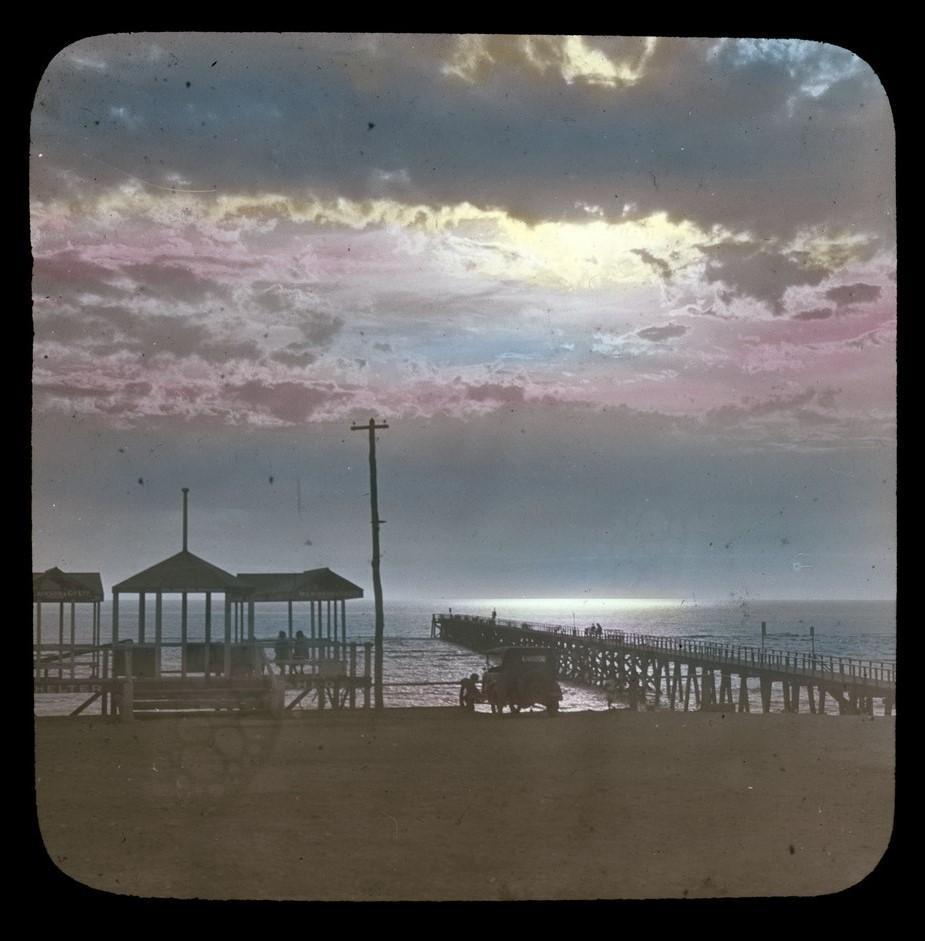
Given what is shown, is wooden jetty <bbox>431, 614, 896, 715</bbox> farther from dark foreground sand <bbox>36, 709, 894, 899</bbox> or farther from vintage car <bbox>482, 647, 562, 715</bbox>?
dark foreground sand <bbox>36, 709, 894, 899</bbox>

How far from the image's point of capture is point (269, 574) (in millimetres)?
24625

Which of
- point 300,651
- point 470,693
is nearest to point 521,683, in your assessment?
point 470,693

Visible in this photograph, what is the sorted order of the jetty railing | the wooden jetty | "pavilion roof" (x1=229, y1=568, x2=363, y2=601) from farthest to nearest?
the jetty railing < the wooden jetty < "pavilion roof" (x1=229, y1=568, x2=363, y2=601)

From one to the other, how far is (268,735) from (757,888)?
9.15m

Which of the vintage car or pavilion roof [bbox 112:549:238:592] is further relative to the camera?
the vintage car

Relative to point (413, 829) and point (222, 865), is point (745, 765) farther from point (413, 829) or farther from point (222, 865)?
point (222, 865)

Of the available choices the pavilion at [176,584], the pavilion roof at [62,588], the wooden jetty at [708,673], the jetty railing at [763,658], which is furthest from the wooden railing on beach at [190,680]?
the jetty railing at [763,658]

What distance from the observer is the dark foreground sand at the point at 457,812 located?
28.8 feet

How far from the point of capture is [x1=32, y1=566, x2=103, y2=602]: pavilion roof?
23.5m

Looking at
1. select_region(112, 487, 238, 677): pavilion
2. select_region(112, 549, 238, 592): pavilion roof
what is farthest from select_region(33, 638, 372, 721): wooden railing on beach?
select_region(112, 549, 238, 592): pavilion roof

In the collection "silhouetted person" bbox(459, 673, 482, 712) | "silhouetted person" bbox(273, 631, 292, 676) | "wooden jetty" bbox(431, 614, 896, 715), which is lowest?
"wooden jetty" bbox(431, 614, 896, 715)

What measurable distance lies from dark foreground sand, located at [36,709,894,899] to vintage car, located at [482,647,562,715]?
4.56m

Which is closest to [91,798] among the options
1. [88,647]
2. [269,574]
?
[88,647]

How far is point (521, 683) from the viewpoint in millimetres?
21391
